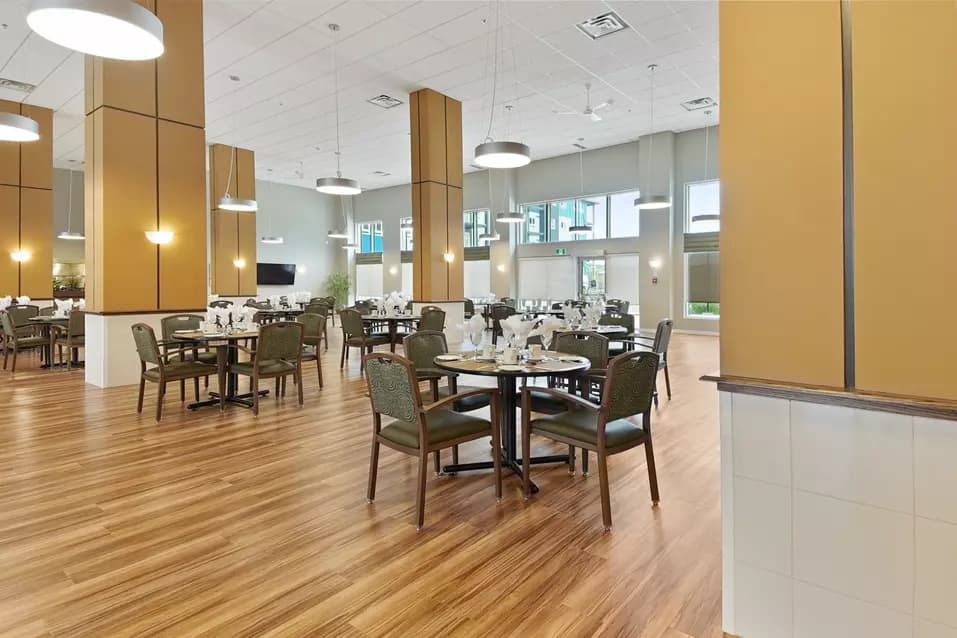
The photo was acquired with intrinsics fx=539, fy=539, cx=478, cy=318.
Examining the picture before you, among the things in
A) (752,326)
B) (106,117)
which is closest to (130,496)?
(752,326)

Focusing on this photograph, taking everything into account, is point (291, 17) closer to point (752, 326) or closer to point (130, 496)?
point (130, 496)

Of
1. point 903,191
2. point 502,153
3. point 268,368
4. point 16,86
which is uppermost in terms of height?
point 16,86

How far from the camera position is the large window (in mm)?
15664

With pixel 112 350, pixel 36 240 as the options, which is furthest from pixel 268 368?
pixel 36 240

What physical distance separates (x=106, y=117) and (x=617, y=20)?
697 cm

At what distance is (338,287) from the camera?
21969 mm

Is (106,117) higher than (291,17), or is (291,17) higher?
(291,17)

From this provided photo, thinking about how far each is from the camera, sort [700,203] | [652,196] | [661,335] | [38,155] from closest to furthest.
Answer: [661,335], [38,155], [652,196], [700,203]

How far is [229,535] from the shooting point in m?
2.81

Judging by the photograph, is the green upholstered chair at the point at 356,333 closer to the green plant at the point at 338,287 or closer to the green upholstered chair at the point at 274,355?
the green upholstered chair at the point at 274,355

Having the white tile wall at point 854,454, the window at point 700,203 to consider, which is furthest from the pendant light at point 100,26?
the window at point 700,203

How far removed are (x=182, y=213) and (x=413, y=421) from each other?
6205 millimetres

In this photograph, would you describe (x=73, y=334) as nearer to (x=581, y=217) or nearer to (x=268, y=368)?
(x=268, y=368)

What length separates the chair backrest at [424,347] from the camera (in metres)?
4.34
